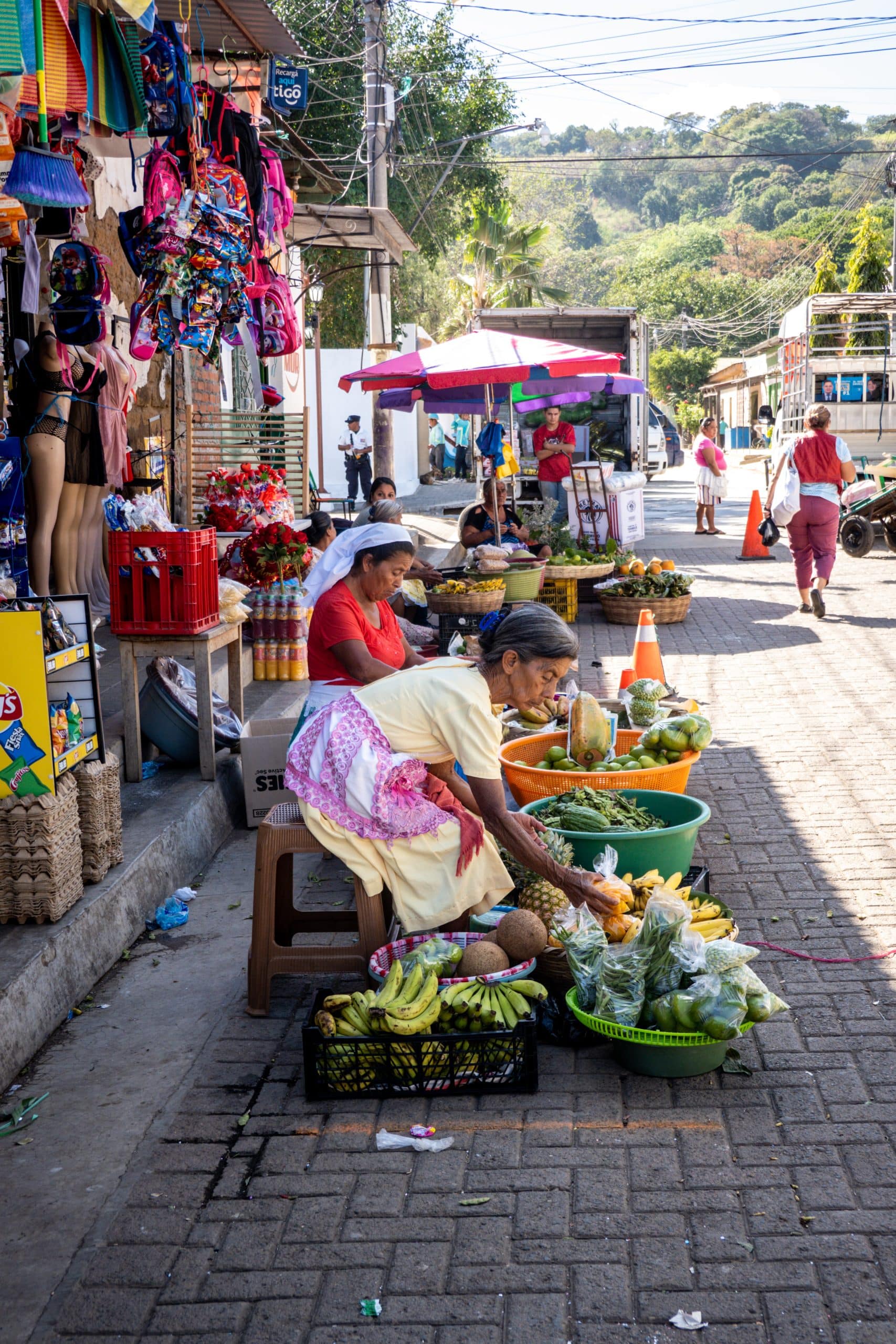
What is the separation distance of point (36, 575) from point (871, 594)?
942 centimetres

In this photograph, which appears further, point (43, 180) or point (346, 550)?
point (43, 180)

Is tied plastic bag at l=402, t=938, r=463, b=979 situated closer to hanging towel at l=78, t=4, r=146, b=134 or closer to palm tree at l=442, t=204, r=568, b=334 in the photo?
hanging towel at l=78, t=4, r=146, b=134

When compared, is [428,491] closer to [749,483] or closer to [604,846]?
[749,483]

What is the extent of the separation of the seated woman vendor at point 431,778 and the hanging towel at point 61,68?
10.5 ft

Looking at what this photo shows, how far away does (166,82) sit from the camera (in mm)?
5699

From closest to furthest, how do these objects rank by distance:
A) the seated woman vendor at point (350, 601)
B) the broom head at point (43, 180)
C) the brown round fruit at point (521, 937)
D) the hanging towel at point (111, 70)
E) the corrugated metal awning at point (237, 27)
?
the brown round fruit at point (521, 937) < the seated woman vendor at point (350, 601) < the broom head at point (43, 180) < the hanging towel at point (111, 70) < the corrugated metal awning at point (237, 27)

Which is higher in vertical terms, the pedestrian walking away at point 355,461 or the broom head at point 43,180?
the broom head at point 43,180

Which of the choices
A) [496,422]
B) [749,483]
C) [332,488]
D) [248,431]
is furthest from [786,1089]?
[749,483]

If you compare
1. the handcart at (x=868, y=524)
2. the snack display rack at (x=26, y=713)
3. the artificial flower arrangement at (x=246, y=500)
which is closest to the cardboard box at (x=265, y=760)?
the snack display rack at (x=26, y=713)

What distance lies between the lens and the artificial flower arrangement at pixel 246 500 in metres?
9.09

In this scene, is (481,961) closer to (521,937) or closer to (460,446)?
(521,937)

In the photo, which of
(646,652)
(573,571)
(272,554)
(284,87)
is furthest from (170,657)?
(573,571)

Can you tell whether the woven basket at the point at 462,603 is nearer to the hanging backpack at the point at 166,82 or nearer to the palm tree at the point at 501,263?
the hanging backpack at the point at 166,82

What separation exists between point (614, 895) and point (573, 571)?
25.6ft
